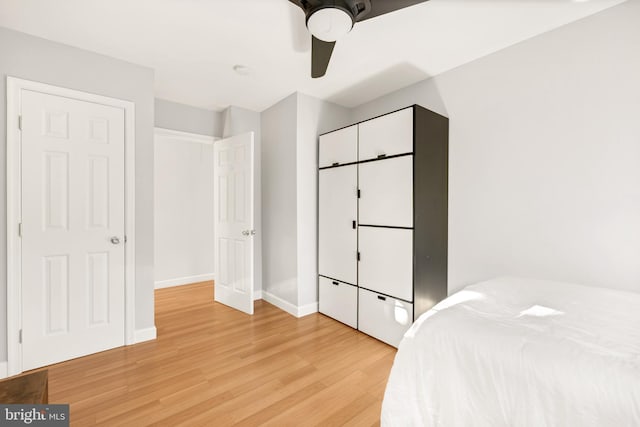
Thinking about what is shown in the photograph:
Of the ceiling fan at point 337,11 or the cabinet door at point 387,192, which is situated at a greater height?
the ceiling fan at point 337,11

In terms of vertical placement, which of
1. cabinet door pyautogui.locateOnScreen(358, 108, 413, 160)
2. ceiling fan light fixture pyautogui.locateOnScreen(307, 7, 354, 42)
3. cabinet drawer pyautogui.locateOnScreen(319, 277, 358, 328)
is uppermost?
ceiling fan light fixture pyautogui.locateOnScreen(307, 7, 354, 42)

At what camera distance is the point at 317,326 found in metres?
2.89

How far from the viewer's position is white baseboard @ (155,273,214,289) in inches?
169

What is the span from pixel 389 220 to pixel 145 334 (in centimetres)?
242

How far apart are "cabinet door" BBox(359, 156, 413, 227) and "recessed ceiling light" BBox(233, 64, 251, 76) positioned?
140 centimetres

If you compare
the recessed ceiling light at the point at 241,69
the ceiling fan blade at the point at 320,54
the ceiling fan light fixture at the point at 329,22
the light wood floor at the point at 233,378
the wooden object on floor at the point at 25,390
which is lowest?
the light wood floor at the point at 233,378

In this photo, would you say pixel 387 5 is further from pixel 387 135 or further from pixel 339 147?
pixel 339 147

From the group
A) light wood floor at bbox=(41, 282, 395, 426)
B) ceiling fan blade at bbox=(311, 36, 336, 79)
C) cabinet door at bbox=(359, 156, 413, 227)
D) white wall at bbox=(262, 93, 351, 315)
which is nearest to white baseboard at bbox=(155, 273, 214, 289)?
light wood floor at bbox=(41, 282, 395, 426)

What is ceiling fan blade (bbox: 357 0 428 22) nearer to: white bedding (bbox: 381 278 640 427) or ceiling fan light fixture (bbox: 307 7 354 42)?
ceiling fan light fixture (bbox: 307 7 354 42)

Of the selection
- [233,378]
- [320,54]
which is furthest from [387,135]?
[233,378]

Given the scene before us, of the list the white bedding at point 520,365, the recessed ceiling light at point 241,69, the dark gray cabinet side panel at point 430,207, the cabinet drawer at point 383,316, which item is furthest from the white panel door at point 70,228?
the dark gray cabinet side panel at point 430,207

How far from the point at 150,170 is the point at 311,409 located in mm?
2359

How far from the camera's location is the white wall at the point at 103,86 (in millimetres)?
2004
